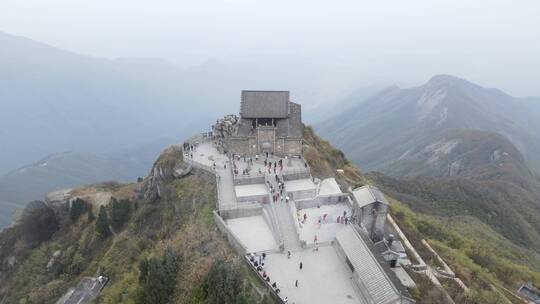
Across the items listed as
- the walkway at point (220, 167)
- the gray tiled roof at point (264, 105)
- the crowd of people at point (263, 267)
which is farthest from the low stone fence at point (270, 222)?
the gray tiled roof at point (264, 105)

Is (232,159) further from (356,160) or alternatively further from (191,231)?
(356,160)

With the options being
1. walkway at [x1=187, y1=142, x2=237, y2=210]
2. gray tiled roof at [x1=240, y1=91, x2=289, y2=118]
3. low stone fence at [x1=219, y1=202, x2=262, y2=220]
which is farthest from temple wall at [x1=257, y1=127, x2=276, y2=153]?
low stone fence at [x1=219, y1=202, x2=262, y2=220]

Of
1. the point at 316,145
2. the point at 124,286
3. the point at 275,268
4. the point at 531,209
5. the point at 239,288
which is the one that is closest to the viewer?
the point at 239,288

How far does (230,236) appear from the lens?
3253 cm

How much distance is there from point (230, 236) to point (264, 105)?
2443 centimetres

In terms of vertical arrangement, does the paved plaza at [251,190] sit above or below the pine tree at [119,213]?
above

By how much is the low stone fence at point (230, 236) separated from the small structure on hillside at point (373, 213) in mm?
10967

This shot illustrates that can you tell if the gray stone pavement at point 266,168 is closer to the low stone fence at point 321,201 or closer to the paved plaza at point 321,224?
the low stone fence at point 321,201

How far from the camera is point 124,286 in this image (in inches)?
1336

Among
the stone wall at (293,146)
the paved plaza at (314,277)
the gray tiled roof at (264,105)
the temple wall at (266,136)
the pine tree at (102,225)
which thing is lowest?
the pine tree at (102,225)

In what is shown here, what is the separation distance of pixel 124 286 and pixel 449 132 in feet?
578

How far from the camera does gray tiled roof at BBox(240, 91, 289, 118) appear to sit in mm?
51812

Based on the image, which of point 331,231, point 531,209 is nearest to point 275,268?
point 331,231

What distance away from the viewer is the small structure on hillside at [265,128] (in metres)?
50.3
